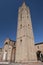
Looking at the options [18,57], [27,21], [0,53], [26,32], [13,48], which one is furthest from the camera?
[0,53]

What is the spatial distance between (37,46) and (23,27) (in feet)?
28.9

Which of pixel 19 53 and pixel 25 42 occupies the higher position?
pixel 25 42

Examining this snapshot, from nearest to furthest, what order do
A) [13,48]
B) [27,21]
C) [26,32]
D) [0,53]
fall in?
[26,32] < [27,21] < [13,48] < [0,53]

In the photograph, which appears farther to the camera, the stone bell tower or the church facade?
the church facade

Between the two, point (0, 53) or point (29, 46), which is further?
point (0, 53)

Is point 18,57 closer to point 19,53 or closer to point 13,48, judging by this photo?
point 19,53

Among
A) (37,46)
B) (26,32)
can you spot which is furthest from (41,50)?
(26,32)

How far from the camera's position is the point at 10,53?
28672 mm

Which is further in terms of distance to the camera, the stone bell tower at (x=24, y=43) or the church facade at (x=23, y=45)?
the church facade at (x=23, y=45)

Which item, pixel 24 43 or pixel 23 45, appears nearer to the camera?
pixel 23 45

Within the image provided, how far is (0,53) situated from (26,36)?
14.6m

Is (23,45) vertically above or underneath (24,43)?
underneath

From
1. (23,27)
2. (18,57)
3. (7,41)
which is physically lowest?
(18,57)

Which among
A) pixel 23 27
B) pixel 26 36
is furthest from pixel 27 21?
pixel 26 36
